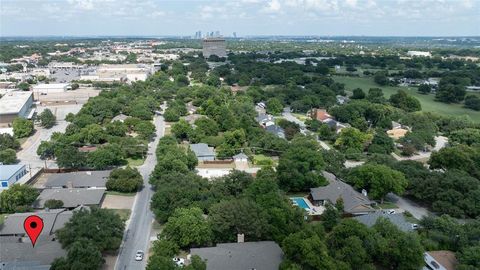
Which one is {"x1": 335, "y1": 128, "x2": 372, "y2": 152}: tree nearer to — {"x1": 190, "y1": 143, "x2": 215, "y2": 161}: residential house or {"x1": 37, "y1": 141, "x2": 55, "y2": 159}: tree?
{"x1": 190, "y1": 143, "x2": 215, "y2": 161}: residential house

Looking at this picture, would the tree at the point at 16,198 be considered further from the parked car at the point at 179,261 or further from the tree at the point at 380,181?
the tree at the point at 380,181

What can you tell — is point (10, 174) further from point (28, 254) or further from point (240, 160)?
point (240, 160)

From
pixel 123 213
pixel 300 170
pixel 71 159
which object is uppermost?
pixel 300 170

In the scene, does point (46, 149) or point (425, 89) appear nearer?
point (46, 149)

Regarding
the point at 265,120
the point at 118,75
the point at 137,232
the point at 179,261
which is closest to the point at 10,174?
the point at 137,232

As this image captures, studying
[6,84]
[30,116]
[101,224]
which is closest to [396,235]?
[101,224]

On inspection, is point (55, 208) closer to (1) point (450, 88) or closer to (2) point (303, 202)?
(2) point (303, 202)

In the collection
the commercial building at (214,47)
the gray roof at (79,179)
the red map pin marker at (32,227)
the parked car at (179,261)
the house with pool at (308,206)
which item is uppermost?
the commercial building at (214,47)

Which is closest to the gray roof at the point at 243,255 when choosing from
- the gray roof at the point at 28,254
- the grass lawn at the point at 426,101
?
the gray roof at the point at 28,254
